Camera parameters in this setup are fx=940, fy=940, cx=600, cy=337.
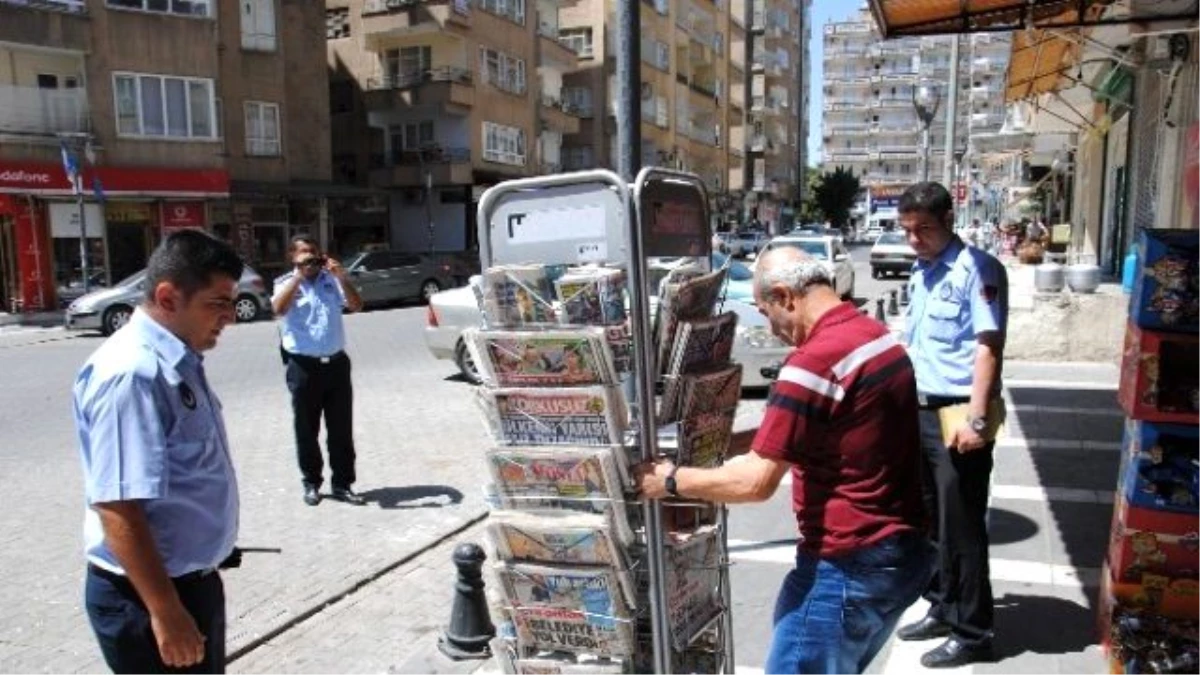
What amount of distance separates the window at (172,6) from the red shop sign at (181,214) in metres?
5.40

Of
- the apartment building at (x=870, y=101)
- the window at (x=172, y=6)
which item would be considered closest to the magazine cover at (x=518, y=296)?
the window at (x=172, y=6)

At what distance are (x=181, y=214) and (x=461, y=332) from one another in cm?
1918

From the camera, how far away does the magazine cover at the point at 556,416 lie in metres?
2.92

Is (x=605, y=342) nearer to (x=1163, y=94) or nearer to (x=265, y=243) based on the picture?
(x=1163, y=94)

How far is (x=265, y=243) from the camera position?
30.0 metres

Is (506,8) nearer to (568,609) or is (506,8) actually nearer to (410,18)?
(410,18)

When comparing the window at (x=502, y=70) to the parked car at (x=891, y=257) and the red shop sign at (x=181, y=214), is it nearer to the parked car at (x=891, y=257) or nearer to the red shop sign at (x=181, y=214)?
the red shop sign at (x=181, y=214)

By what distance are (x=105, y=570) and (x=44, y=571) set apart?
3512 millimetres

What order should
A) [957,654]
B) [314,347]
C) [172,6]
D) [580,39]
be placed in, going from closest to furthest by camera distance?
[957,654], [314,347], [172,6], [580,39]

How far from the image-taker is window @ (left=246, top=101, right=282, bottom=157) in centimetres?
2997

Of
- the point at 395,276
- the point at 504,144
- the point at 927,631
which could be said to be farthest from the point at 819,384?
the point at 504,144

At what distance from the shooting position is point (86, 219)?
24781 millimetres

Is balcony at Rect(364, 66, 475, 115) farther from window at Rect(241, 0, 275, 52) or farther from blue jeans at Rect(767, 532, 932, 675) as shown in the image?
blue jeans at Rect(767, 532, 932, 675)

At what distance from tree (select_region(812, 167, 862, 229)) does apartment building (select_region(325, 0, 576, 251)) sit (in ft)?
162
